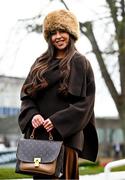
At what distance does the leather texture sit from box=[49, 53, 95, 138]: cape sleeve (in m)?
0.13

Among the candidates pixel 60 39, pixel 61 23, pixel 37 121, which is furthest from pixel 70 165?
pixel 61 23

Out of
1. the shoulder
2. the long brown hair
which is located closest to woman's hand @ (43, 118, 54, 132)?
the long brown hair

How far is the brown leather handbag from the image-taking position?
3.67 meters

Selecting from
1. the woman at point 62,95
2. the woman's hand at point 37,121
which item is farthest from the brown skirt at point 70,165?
the woman's hand at point 37,121

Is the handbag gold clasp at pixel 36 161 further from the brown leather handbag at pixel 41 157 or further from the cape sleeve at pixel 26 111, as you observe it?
the cape sleeve at pixel 26 111

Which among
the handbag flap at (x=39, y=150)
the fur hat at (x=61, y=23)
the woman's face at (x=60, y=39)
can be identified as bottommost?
the handbag flap at (x=39, y=150)

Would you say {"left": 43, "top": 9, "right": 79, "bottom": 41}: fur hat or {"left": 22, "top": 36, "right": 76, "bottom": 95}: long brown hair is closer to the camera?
{"left": 22, "top": 36, "right": 76, "bottom": 95}: long brown hair

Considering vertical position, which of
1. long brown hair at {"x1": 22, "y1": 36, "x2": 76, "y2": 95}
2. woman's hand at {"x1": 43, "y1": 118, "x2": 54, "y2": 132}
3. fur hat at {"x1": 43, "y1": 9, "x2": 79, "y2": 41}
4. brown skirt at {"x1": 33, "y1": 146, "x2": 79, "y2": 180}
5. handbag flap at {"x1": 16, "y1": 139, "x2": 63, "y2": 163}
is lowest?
brown skirt at {"x1": 33, "y1": 146, "x2": 79, "y2": 180}

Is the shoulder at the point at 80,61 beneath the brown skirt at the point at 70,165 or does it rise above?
above

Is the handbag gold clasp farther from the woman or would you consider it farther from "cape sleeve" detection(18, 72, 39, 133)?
"cape sleeve" detection(18, 72, 39, 133)

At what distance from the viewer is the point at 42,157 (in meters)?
3.72

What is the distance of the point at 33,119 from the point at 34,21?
37.8ft

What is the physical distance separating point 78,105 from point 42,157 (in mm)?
444

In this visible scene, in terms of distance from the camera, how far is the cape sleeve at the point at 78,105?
3.79 metres
